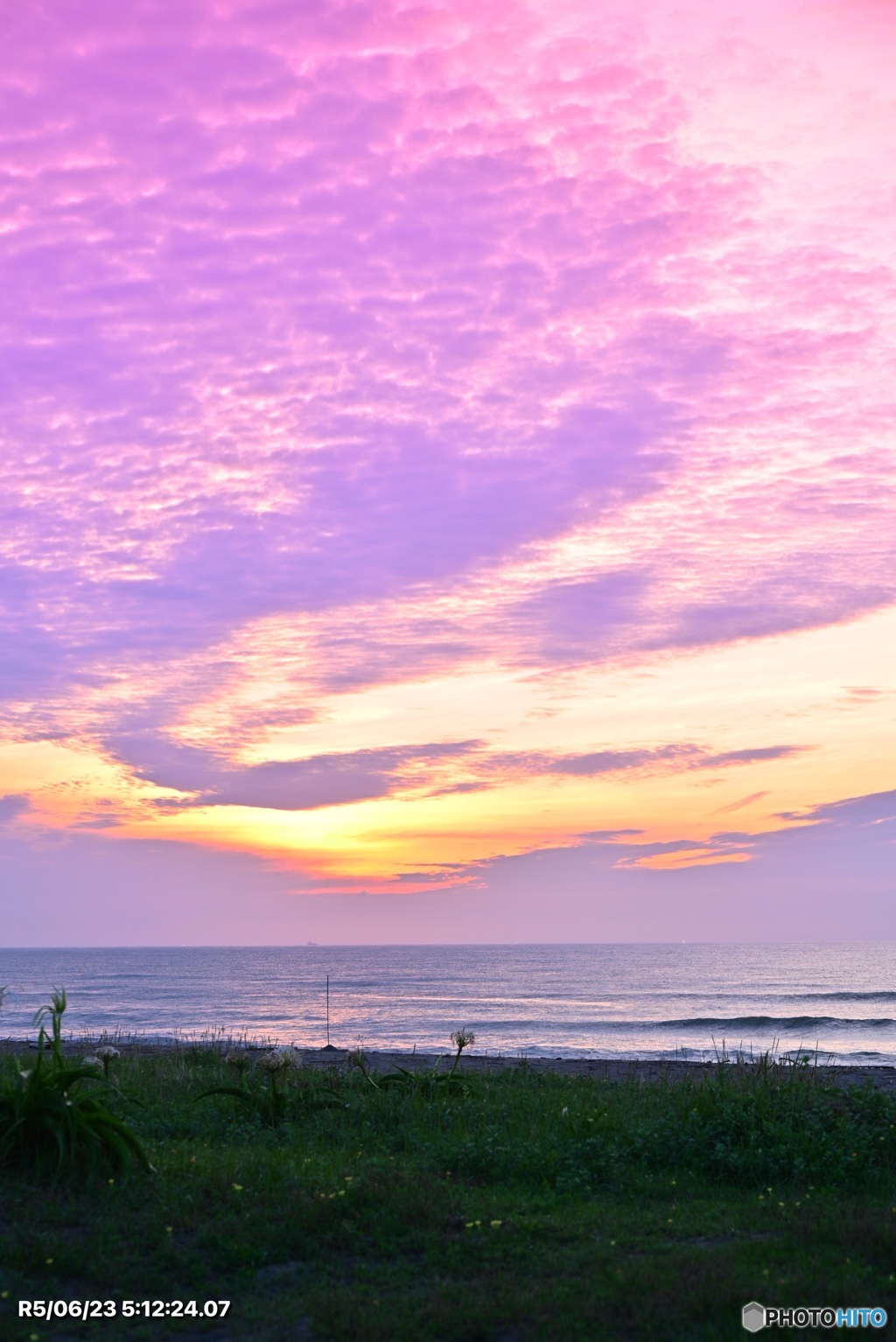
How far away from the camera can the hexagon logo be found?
528 cm

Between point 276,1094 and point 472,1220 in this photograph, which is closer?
point 472,1220

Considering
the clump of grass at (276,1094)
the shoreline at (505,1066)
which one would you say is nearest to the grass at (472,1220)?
the clump of grass at (276,1094)

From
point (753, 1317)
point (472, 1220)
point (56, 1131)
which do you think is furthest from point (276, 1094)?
point (753, 1317)

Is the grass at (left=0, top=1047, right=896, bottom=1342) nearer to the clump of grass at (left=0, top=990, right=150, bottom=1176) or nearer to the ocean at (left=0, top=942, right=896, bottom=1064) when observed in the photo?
the clump of grass at (left=0, top=990, right=150, bottom=1176)

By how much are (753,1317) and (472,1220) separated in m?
2.42

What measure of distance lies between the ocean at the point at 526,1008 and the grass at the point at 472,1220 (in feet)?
26.6

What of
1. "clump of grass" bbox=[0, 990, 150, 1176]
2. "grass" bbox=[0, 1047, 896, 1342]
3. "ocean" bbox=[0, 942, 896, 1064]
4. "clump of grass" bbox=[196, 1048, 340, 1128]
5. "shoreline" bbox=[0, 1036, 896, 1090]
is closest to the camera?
"grass" bbox=[0, 1047, 896, 1342]

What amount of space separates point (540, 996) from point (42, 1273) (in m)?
59.7

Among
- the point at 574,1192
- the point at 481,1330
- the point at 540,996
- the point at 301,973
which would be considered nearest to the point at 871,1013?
the point at 540,996

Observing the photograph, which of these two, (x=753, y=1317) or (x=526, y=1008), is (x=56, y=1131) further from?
(x=526, y=1008)

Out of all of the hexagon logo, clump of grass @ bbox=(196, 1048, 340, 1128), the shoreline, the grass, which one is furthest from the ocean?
the hexagon logo

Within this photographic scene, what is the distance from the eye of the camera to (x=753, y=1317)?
5.34 meters

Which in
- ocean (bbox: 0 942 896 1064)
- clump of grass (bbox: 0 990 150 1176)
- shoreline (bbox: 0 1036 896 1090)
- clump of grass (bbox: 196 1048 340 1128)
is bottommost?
ocean (bbox: 0 942 896 1064)

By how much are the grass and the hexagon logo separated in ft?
0.18
